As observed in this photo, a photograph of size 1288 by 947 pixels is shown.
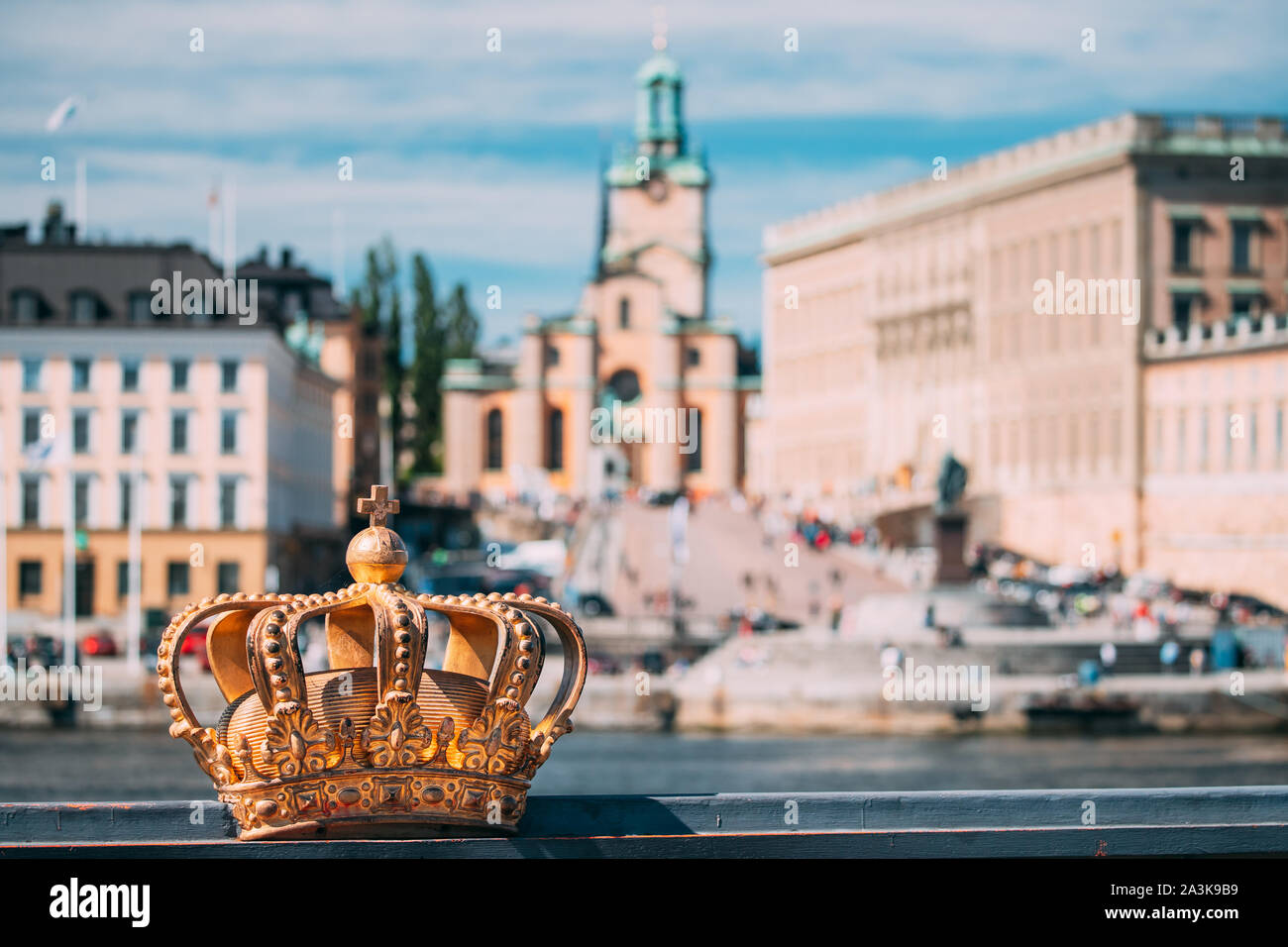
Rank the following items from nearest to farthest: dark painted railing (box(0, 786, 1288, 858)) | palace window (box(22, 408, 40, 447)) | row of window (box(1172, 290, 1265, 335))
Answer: dark painted railing (box(0, 786, 1288, 858)) → palace window (box(22, 408, 40, 447)) → row of window (box(1172, 290, 1265, 335))

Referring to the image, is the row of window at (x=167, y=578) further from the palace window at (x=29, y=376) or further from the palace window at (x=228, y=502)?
the palace window at (x=29, y=376)

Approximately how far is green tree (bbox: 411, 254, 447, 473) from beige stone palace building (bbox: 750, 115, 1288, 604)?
26.0m

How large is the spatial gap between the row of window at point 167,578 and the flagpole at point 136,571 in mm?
375

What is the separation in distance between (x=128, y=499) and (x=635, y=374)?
63223mm

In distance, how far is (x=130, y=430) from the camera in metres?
64.9

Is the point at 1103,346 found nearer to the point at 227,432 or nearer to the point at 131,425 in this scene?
the point at 227,432

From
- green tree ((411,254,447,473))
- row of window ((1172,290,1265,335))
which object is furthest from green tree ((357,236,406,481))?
row of window ((1172,290,1265,335))

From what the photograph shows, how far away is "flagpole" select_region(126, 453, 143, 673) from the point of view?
53688mm

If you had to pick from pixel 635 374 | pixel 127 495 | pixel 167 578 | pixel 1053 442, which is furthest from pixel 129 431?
pixel 635 374

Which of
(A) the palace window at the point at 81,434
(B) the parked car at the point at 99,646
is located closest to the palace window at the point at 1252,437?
(A) the palace window at the point at 81,434

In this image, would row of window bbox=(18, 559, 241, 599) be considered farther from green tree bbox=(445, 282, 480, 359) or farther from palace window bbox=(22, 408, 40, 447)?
green tree bbox=(445, 282, 480, 359)

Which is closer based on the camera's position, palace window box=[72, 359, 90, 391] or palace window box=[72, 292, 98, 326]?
palace window box=[72, 359, 90, 391]

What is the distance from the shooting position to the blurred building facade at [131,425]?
6356 centimetres
